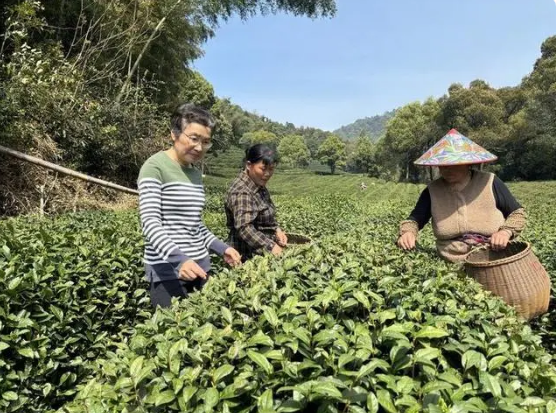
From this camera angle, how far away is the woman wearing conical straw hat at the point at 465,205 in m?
2.93

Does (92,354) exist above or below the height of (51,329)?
below

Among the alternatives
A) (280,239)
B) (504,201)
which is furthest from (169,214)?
(504,201)

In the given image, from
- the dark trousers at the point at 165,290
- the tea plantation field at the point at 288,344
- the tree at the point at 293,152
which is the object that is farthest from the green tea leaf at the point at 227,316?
the tree at the point at 293,152

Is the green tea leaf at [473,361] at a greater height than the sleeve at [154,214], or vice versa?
the sleeve at [154,214]

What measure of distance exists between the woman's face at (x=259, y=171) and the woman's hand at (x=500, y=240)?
5.25 ft

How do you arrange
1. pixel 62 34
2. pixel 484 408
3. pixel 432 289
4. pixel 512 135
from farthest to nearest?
pixel 512 135 < pixel 62 34 < pixel 432 289 < pixel 484 408

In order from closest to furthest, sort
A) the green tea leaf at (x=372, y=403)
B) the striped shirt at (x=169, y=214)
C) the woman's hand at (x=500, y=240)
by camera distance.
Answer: the green tea leaf at (x=372, y=403) → the striped shirt at (x=169, y=214) → the woman's hand at (x=500, y=240)

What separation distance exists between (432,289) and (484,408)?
2.95ft

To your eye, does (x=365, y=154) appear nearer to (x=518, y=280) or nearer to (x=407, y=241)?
(x=407, y=241)

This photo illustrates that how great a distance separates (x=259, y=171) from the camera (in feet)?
10.6

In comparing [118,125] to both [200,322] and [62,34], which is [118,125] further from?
[200,322]

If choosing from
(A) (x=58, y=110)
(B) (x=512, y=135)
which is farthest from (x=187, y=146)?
(B) (x=512, y=135)

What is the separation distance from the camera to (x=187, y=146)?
2.56m

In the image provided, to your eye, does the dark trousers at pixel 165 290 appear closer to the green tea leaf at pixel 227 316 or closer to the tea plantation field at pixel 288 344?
the tea plantation field at pixel 288 344
